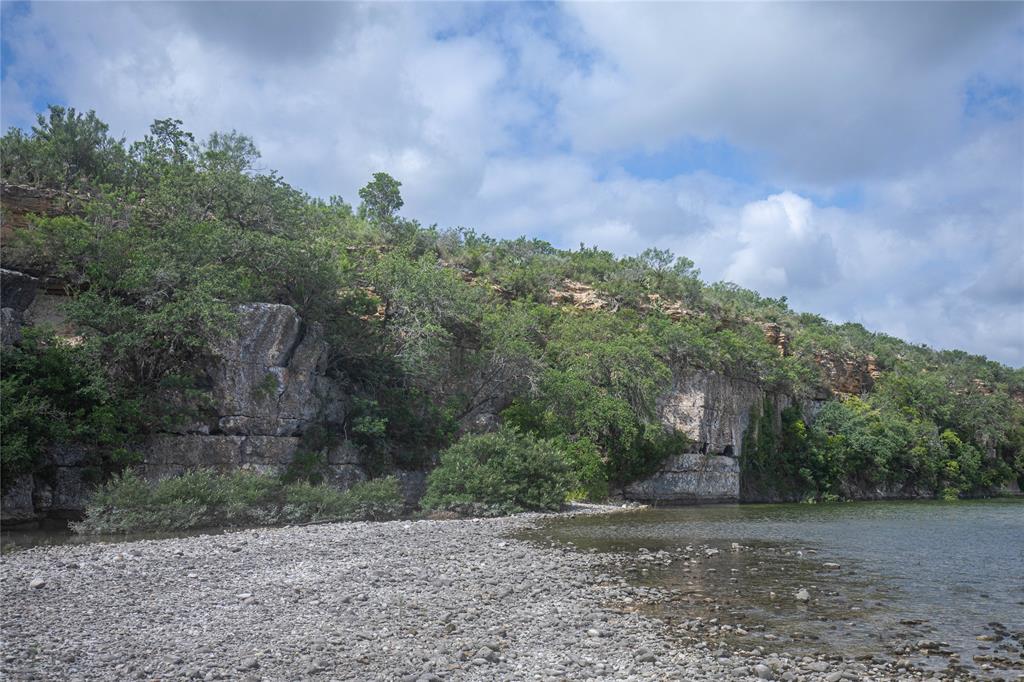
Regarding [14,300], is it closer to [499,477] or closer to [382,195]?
[499,477]

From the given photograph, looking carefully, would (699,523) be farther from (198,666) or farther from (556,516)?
(198,666)

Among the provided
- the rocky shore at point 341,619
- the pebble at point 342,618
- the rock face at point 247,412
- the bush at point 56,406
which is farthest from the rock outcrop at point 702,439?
the bush at point 56,406

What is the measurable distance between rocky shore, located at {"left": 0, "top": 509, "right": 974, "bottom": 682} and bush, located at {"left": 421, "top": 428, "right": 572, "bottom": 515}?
9.91 meters

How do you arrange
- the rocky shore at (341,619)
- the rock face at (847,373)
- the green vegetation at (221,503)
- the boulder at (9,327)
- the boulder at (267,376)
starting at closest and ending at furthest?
the rocky shore at (341,619)
the green vegetation at (221,503)
the boulder at (9,327)
the boulder at (267,376)
the rock face at (847,373)

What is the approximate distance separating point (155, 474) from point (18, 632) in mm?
15301

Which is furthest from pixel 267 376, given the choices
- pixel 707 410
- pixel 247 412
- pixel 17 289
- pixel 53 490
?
pixel 707 410

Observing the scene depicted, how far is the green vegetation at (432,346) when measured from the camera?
23797 mm

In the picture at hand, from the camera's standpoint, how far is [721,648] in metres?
9.22

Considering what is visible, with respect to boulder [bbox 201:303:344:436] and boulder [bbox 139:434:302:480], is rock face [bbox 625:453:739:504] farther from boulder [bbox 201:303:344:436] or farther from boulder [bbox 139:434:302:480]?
boulder [bbox 139:434:302:480]

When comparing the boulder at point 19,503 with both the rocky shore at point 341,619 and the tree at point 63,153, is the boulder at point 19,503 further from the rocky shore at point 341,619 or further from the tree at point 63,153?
the tree at point 63,153

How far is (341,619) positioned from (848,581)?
31.1 feet

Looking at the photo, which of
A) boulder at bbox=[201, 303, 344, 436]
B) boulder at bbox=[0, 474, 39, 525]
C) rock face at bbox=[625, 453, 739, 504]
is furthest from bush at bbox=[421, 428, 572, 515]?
boulder at bbox=[0, 474, 39, 525]

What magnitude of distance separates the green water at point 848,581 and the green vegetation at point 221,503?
20.9 feet

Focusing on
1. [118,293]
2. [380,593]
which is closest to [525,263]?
[118,293]
